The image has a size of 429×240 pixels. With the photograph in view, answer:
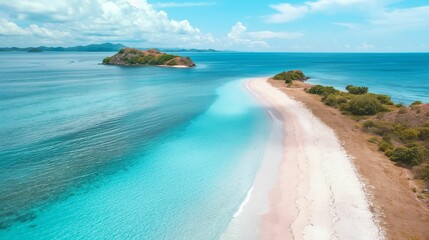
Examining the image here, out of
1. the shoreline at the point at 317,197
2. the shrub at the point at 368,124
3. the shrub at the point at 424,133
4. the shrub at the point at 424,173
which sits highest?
the shrub at the point at 424,133

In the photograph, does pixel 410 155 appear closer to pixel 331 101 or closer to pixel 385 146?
pixel 385 146

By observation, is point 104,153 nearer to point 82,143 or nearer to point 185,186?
point 82,143

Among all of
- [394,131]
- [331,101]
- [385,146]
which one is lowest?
[385,146]

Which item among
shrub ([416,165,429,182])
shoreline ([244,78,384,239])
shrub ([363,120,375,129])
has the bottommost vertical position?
shoreline ([244,78,384,239])

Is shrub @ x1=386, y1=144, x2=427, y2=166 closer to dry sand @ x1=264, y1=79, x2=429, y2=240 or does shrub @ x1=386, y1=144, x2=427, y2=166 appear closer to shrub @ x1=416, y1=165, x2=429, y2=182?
dry sand @ x1=264, y1=79, x2=429, y2=240

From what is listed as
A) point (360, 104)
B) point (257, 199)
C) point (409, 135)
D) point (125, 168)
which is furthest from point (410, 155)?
point (125, 168)

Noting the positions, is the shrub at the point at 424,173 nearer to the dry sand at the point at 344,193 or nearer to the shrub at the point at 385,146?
the dry sand at the point at 344,193

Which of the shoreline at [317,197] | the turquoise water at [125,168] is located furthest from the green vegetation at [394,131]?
the turquoise water at [125,168]

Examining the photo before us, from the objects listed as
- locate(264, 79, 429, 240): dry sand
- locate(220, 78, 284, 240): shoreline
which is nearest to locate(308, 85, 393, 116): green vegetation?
locate(264, 79, 429, 240): dry sand

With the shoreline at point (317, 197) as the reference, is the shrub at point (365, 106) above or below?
above
